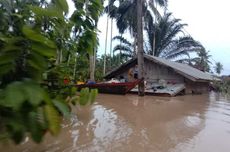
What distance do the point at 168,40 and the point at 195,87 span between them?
8691mm

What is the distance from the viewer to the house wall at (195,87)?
747 inches

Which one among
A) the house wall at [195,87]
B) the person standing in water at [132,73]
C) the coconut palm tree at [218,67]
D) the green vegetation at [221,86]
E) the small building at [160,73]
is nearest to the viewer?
the small building at [160,73]

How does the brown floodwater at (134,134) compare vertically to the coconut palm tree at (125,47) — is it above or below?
below

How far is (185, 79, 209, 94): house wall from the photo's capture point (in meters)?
19.0

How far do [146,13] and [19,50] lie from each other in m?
26.3

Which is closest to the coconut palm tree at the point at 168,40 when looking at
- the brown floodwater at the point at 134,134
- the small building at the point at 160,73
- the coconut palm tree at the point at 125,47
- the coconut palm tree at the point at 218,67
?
the coconut palm tree at the point at 125,47

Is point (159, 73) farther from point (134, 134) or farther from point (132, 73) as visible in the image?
point (134, 134)

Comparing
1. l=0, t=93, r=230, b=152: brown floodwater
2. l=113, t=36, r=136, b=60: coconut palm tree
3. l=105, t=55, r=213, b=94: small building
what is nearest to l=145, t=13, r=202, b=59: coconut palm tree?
l=113, t=36, r=136, b=60: coconut palm tree

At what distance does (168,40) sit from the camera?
28625 millimetres

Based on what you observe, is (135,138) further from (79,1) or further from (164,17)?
(164,17)

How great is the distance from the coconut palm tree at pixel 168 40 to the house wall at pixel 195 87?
4493 millimetres

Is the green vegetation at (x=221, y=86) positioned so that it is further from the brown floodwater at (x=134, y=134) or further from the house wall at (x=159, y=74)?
the brown floodwater at (x=134, y=134)

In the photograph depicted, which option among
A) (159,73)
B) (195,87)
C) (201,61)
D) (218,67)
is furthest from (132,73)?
(218,67)

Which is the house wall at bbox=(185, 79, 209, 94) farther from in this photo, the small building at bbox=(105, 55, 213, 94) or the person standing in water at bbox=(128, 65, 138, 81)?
the person standing in water at bbox=(128, 65, 138, 81)
